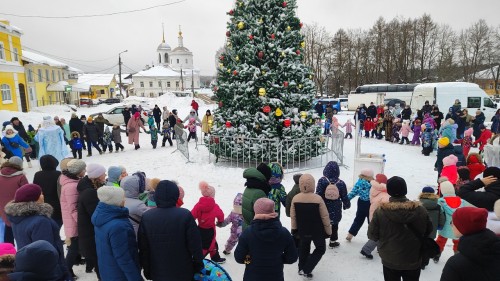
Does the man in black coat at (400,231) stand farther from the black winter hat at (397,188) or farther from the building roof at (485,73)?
the building roof at (485,73)

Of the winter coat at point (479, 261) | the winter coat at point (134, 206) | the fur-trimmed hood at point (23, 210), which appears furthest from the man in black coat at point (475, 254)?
the fur-trimmed hood at point (23, 210)

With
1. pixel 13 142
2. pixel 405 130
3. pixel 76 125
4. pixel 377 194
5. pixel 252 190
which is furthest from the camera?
pixel 405 130

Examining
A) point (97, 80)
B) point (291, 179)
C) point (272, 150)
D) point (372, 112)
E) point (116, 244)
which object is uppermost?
point (97, 80)

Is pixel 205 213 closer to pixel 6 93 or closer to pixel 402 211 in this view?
pixel 402 211

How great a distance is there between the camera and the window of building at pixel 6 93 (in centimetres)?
2796

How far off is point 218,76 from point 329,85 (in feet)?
172

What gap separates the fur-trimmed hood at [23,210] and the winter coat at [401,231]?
3.85m

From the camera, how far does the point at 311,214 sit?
4.56m

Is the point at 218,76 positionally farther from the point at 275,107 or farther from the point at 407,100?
the point at 407,100

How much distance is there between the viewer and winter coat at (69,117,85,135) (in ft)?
42.9

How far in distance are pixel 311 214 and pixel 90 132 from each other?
11.6 m

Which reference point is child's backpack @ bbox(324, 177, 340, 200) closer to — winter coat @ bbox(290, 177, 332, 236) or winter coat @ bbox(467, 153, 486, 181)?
winter coat @ bbox(290, 177, 332, 236)

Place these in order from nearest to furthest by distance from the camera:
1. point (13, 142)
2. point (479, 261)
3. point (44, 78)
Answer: point (479, 261) → point (13, 142) → point (44, 78)

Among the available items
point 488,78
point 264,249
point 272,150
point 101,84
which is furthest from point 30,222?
point 101,84
